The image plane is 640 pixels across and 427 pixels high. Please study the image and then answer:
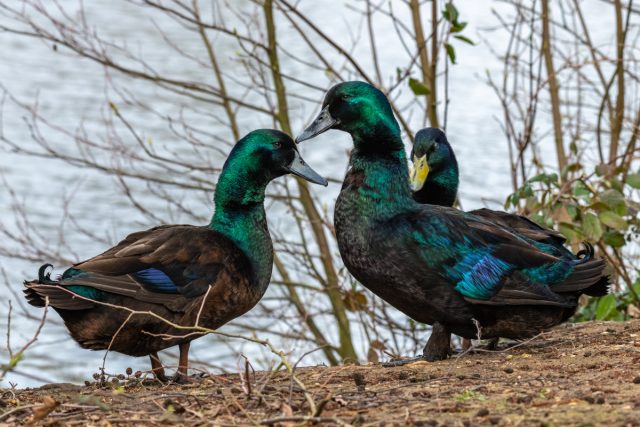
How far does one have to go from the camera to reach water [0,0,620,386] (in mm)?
11477

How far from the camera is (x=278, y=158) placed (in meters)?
6.56

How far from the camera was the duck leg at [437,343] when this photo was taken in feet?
19.9

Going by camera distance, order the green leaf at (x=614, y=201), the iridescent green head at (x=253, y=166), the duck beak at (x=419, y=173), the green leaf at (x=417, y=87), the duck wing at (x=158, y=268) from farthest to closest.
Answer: the green leaf at (x=417, y=87) → the green leaf at (x=614, y=201) → the duck beak at (x=419, y=173) → the iridescent green head at (x=253, y=166) → the duck wing at (x=158, y=268)

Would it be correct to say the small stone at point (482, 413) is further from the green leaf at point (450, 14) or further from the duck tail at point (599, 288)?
the green leaf at point (450, 14)

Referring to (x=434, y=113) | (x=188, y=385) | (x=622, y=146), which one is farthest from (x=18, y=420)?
(x=622, y=146)

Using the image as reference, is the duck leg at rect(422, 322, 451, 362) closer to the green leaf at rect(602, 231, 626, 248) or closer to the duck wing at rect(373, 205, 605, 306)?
the duck wing at rect(373, 205, 605, 306)

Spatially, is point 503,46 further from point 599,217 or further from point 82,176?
point 599,217

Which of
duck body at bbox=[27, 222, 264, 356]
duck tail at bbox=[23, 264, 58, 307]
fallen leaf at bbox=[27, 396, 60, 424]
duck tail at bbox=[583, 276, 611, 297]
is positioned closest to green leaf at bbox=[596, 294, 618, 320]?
duck tail at bbox=[583, 276, 611, 297]

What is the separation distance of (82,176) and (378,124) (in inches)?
341

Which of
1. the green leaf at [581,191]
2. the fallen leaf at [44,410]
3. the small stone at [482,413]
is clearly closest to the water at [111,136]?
the green leaf at [581,191]

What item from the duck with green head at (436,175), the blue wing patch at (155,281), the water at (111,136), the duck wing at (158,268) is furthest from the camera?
the water at (111,136)

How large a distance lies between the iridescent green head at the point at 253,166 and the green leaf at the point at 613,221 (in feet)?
6.70

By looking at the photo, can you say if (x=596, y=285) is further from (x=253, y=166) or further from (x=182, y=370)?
(x=182, y=370)

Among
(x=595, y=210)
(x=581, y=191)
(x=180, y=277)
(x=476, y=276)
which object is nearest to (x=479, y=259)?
→ (x=476, y=276)
